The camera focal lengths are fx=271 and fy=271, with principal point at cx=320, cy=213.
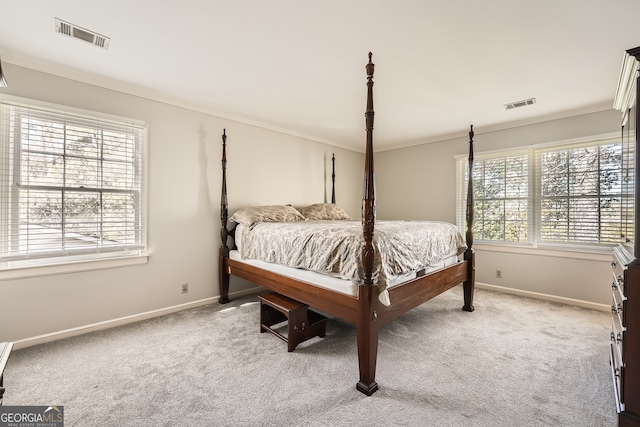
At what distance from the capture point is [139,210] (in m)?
2.91

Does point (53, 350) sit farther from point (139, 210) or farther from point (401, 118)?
point (401, 118)

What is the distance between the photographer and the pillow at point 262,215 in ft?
10.7

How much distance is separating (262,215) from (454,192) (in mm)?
3106

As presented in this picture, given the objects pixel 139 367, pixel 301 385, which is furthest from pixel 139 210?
pixel 301 385

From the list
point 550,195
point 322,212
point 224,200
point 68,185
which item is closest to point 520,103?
point 550,195

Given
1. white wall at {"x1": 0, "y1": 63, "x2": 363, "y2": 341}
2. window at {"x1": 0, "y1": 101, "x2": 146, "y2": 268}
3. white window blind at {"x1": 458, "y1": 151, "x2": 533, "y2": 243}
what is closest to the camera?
window at {"x1": 0, "y1": 101, "x2": 146, "y2": 268}

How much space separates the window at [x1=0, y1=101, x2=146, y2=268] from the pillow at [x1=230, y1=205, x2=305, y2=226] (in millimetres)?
1024

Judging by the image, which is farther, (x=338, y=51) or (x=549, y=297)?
(x=549, y=297)

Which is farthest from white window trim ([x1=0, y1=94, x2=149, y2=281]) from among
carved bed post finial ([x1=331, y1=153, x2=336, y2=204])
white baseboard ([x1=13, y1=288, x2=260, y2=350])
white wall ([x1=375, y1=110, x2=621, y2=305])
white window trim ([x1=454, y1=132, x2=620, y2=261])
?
white window trim ([x1=454, y1=132, x2=620, y2=261])

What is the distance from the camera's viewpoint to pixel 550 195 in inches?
140

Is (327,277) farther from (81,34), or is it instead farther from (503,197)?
(503,197)

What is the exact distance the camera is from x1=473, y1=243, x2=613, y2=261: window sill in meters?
3.19

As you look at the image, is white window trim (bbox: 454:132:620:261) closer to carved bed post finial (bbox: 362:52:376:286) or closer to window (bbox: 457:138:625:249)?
window (bbox: 457:138:625:249)

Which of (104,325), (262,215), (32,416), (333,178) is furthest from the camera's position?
(333,178)
